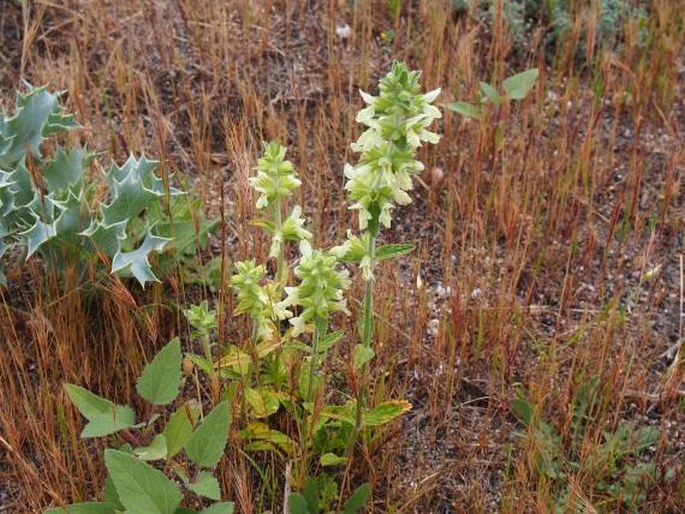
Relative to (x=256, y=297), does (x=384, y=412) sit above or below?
below

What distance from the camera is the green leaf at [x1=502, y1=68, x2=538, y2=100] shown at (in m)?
3.02

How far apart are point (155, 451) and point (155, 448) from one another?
0.05ft

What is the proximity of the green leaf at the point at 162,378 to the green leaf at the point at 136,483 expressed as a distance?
23 cm

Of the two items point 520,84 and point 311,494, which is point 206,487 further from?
point 520,84

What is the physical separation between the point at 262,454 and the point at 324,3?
89.0 inches

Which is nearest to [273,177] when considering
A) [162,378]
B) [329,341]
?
[329,341]

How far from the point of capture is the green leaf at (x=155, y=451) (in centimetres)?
174

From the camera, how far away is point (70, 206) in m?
2.19

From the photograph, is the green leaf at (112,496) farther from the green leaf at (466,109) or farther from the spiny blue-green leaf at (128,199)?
the green leaf at (466,109)

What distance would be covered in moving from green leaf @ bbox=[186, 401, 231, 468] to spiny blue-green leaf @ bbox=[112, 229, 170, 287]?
51 centimetres

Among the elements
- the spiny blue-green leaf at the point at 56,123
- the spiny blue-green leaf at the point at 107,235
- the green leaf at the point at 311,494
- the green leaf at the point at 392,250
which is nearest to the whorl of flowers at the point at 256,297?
the green leaf at the point at 392,250

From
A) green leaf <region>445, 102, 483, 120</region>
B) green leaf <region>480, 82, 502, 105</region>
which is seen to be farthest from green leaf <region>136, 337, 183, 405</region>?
green leaf <region>480, 82, 502, 105</region>

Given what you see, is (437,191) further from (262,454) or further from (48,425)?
(48,425)

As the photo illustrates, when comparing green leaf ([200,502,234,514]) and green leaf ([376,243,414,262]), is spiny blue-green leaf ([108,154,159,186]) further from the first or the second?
green leaf ([200,502,234,514])
